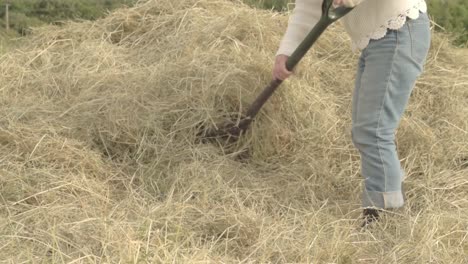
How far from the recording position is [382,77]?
216 centimetres

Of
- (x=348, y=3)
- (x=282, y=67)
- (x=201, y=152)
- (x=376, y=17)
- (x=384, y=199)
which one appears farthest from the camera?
(x=201, y=152)

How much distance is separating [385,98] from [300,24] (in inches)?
17.8

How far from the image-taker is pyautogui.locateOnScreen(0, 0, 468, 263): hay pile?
6.73 feet

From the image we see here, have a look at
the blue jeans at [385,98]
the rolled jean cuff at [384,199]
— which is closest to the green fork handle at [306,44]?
the blue jeans at [385,98]

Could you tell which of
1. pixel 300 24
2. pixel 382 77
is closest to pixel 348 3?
pixel 382 77

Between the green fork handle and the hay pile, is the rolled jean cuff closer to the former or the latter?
the hay pile

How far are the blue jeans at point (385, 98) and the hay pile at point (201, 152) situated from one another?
0.41ft

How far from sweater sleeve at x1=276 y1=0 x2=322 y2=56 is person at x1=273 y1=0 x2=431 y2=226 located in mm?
214

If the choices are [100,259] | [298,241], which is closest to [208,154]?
[298,241]

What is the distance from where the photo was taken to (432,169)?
2.78 metres

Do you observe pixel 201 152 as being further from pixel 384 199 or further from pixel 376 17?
pixel 376 17

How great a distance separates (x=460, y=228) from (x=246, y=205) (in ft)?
2.31

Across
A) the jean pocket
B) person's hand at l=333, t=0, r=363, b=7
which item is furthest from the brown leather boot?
person's hand at l=333, t=0, r=363, b=7

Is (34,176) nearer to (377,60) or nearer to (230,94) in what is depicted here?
(230,94)
